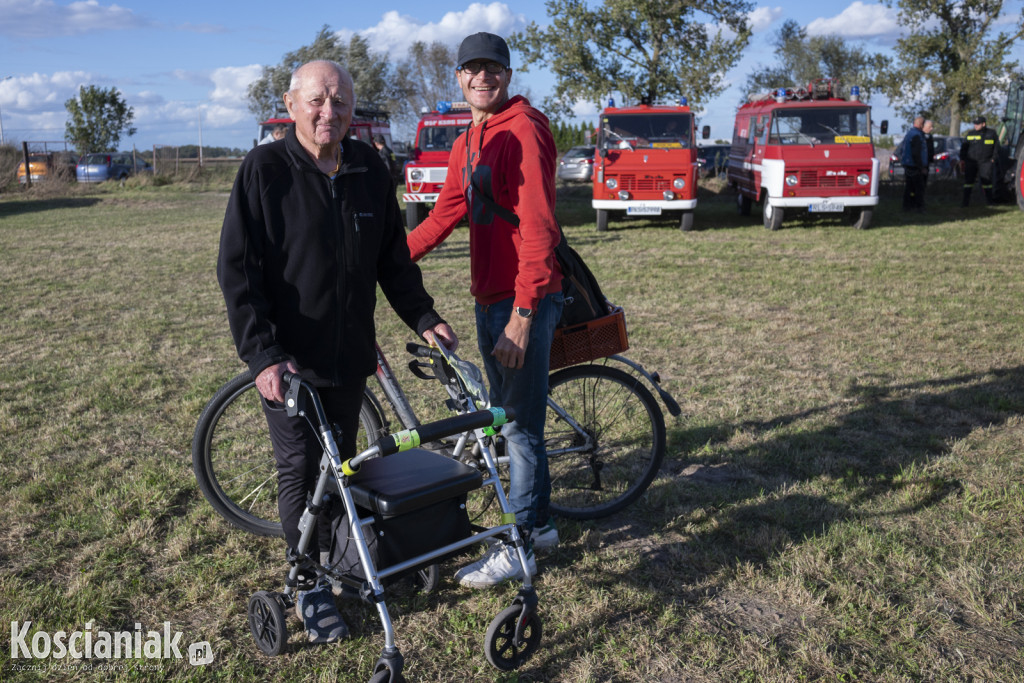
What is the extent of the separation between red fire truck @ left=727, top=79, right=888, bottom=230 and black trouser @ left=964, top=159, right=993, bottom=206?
157 inches

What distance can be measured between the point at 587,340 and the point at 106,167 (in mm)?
31863

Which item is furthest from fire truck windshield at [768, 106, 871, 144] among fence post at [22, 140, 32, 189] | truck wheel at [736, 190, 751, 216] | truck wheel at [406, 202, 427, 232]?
fence post at [22, 140, 32, 189]

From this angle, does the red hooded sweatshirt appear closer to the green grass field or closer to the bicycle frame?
the bicycle frame

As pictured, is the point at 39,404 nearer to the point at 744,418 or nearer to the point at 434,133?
the point at 744,418

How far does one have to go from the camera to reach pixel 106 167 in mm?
30453

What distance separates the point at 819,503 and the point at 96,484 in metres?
3.67

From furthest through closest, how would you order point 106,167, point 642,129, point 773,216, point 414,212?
point 106,167, point 414,212, point 773,216, point 642,129

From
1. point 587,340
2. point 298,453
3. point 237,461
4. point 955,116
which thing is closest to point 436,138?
point 237,461

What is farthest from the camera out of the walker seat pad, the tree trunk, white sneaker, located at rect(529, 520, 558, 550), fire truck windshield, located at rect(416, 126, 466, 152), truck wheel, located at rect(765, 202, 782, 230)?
the tree trunk

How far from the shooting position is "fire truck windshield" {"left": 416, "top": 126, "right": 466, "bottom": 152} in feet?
51.6

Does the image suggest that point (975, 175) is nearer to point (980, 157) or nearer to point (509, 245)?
point (980, 157)

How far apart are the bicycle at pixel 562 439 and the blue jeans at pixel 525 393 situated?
0.26 metres

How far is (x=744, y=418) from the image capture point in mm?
5145

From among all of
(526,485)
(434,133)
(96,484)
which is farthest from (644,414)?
(434,133)
